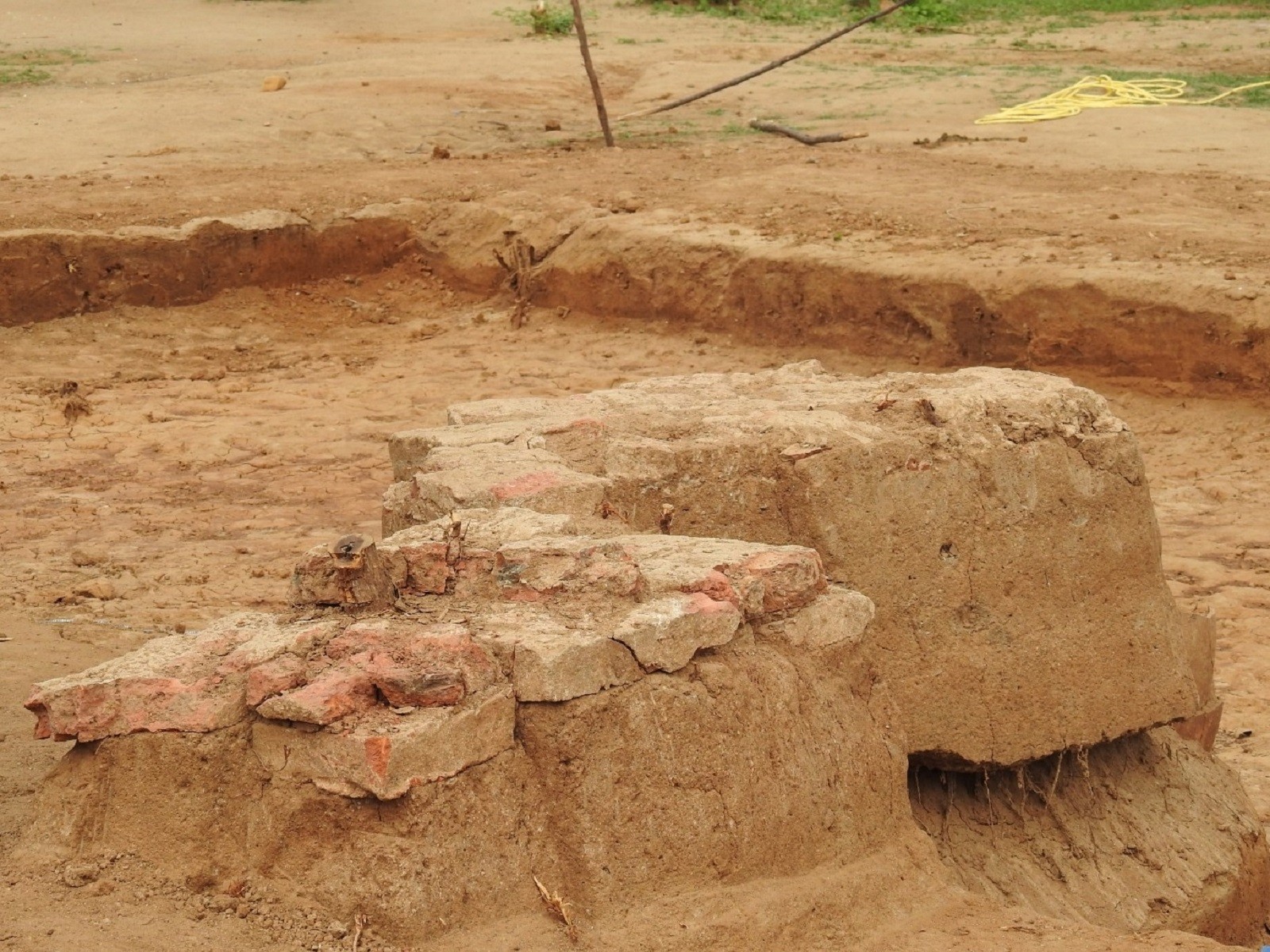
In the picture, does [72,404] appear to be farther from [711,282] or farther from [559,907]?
[559,907]

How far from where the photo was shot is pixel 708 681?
3137 mm

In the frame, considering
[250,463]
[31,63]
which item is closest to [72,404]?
[250,463]

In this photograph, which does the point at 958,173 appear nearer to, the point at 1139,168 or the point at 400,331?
the point at 1139,168

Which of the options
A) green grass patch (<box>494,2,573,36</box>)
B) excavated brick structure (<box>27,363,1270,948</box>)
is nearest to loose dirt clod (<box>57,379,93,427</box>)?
excavated brick structure (<box>27,363,1270,948</box>)

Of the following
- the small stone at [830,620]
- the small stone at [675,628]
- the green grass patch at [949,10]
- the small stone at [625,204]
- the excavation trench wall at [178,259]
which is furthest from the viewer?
the green grass patch at [949,10]

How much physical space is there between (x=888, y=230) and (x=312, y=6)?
11.8m

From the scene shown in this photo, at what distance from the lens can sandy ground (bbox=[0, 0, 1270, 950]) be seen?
5.57 metres

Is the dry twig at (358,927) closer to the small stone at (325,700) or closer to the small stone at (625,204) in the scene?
the small stone at (325,700)

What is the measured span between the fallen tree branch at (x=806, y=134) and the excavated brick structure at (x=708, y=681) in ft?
22.7

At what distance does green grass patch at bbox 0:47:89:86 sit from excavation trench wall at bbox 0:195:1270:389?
461cm

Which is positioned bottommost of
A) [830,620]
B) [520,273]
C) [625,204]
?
[520,273]

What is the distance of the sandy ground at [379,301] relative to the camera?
18.3 ft

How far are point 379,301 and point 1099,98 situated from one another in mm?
5992

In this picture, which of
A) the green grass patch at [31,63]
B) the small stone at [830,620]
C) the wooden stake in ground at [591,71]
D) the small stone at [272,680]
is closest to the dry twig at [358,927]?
the small stone at [272,680]
